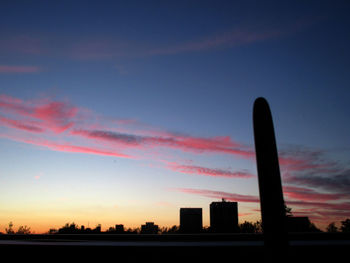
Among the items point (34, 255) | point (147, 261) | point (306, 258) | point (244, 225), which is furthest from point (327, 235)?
point (244, 225)

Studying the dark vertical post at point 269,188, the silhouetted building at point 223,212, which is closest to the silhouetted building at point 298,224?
the dark vertical post at point 269,188

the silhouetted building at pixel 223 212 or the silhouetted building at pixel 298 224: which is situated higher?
the silhouetted building at pixel 223 212

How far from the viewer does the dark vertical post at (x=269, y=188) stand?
983 centimetres

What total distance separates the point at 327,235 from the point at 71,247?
811 inches

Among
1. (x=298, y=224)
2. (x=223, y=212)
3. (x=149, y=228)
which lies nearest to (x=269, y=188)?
(x=298, y=224)

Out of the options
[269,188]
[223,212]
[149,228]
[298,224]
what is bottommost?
[269,188]

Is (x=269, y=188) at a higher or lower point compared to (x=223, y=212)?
lower

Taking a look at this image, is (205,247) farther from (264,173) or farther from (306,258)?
(264,173)

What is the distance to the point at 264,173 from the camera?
1028 cm

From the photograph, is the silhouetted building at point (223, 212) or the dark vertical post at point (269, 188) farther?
the silhouetted building at point (223, 212)

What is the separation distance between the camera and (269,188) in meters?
10.0

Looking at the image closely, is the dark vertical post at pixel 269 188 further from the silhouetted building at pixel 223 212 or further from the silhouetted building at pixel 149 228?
the silhouetted building at pixel 223 212

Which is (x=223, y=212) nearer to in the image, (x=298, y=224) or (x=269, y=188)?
(x=298, y=224)

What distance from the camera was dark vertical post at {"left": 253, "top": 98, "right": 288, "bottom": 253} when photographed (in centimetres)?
983
